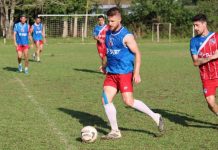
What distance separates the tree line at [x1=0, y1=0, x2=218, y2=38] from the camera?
4509cm

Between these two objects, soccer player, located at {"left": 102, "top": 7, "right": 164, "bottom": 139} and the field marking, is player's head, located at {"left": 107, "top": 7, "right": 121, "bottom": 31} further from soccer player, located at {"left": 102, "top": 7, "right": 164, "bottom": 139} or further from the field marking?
the field marking

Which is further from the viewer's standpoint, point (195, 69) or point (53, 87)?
point (195, 69)

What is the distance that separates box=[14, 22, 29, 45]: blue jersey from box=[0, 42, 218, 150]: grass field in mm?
1282

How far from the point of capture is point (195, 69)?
1916cm

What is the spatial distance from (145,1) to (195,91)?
35.0 metres

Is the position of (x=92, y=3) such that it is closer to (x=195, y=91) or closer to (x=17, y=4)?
(x=17, y=4)

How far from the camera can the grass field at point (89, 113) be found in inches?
289

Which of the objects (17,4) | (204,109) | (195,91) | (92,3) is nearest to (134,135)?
(204,109)

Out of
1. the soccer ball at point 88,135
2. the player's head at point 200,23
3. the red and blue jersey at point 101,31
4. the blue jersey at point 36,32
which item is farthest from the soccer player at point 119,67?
the blue jersey at point 36,32

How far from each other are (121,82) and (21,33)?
34.9 feet

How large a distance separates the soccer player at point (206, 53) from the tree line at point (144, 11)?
37791 millimetres

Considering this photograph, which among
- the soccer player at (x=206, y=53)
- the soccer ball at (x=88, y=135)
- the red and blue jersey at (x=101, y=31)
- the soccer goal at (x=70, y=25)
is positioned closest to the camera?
the soccer ball at (x=88, y=135)

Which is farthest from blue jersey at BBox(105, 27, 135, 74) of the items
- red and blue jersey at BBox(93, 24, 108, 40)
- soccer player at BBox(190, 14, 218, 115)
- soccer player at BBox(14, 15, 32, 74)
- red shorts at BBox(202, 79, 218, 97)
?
soccer player at BBox(14, 15, 32, 74)

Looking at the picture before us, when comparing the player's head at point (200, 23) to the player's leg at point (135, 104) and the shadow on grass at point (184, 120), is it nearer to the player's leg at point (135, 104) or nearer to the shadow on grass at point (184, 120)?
the player's leg at point (135, 104)
